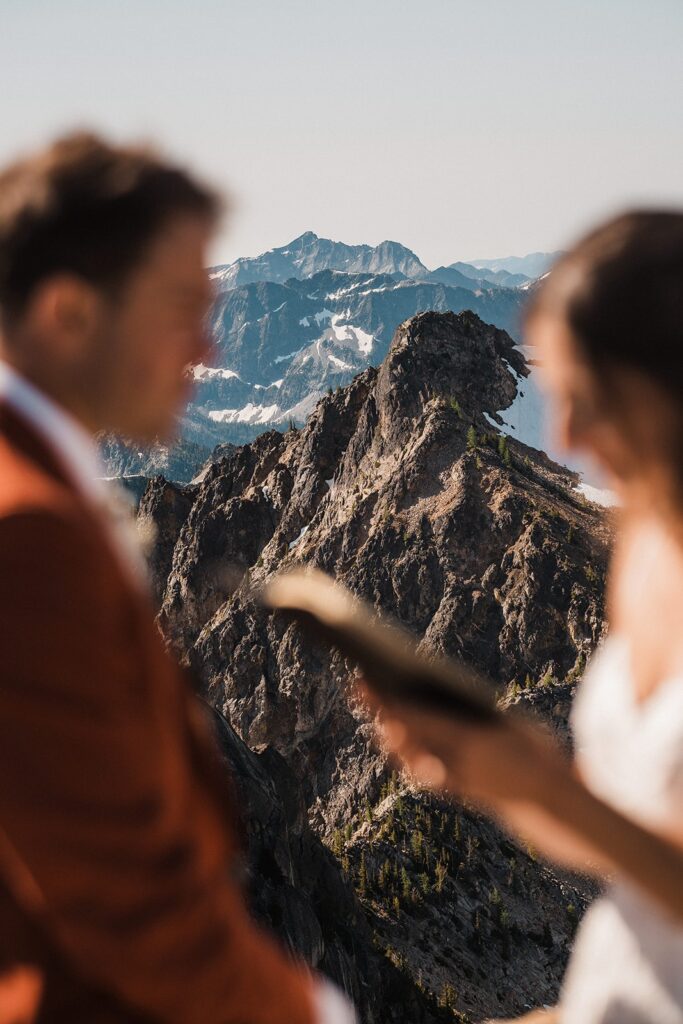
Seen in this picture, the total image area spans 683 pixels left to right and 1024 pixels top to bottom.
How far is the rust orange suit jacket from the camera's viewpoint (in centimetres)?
211

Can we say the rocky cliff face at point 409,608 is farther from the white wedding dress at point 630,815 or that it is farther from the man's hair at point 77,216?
the man's hair at point 77,216

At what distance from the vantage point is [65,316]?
2.43m

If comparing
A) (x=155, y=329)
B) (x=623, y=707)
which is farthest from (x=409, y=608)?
(x=155, y=329)

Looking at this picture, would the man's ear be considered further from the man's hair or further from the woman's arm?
the woman's arm

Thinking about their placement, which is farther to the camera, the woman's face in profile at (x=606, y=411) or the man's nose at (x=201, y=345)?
the man's nose at (x=201, y=345)

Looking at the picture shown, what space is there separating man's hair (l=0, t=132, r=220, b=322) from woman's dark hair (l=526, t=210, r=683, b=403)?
1.12 meters

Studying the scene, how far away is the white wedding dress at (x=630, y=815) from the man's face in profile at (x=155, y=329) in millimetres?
1585

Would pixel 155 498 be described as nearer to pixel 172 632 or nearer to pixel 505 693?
pixel 172 632

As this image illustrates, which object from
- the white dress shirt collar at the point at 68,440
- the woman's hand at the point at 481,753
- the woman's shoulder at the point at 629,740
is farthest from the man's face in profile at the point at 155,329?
the woman's shoulder at the point at 629,740

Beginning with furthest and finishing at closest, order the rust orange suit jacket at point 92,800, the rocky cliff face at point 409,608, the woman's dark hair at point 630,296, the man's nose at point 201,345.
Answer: the rocky cliff face at point 409,608 → the man's nose at point 201,345 → the woman's dark hair at point 630,296 → the rust orange suit jacket at point 92,800

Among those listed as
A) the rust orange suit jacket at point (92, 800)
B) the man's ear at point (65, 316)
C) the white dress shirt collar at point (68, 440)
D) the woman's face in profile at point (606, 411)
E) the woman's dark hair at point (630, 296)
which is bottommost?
the rust orange suit jacket at point (92, 800)

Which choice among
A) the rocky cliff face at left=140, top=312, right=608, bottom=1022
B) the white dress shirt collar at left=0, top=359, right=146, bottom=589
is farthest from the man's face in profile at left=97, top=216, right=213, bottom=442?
the rocky cliff face at left=140, top=312, right=608, bottom=1022

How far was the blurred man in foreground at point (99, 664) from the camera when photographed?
212cm

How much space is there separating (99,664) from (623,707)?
1462 mm
